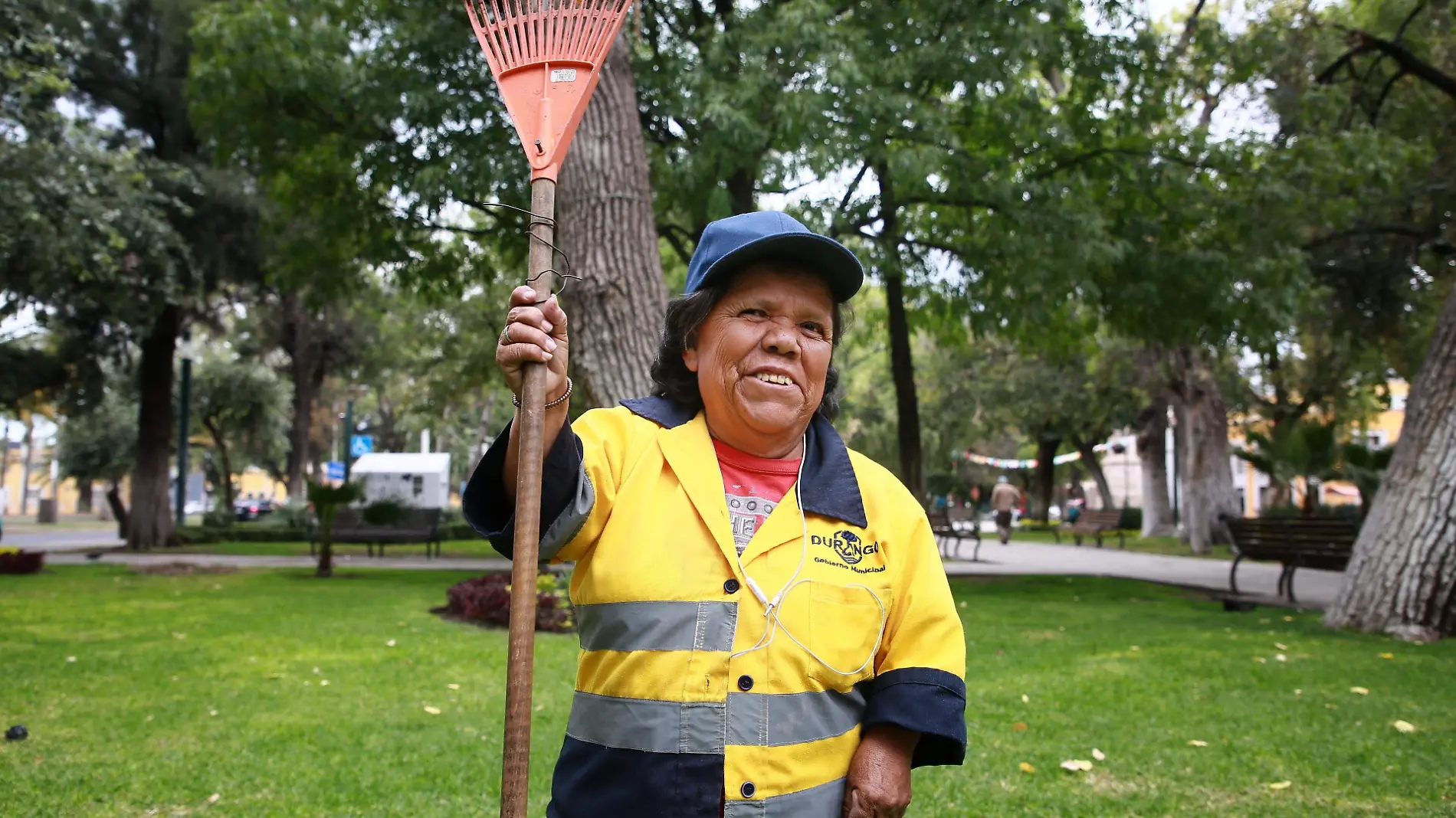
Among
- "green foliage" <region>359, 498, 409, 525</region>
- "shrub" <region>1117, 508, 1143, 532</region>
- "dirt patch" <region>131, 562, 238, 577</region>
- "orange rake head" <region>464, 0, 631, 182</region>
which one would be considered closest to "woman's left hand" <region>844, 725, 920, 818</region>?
"orange rake head" <region>464, 0, 631, 182</region>

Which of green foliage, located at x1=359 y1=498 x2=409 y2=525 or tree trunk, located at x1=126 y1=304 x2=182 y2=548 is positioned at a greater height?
tree trunk, located at x1=126 y1=304 x2=182 y2=548

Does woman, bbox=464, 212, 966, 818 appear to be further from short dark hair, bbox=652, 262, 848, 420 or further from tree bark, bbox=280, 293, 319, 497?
tree bark, bbox=280, 293, 319, 497

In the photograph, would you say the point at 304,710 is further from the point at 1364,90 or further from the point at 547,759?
the point at 1364,90

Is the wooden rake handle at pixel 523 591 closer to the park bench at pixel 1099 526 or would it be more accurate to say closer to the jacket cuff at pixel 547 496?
the jacket cuff at pixel 547 496

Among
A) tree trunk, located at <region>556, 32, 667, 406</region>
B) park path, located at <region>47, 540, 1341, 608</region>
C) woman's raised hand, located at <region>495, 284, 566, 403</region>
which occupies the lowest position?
park path, located at <region>47, 540, 1341, 608</region>

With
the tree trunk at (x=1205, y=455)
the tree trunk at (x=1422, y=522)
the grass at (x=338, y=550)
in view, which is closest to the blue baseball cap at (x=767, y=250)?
the tree trunk at (x=1422, y=522)

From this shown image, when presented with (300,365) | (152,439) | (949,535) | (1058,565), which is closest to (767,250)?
(949,535)

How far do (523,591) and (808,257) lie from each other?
879mm

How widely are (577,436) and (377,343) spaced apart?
29951mm

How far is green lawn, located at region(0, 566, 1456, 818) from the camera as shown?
14.6 ft

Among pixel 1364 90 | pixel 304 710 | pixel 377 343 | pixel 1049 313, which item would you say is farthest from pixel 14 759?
pixel 377 343

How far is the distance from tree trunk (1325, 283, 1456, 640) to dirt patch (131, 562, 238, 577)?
14.2 meters

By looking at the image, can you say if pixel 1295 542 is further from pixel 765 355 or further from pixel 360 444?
pixel 360 444

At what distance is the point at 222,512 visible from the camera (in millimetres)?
31422
